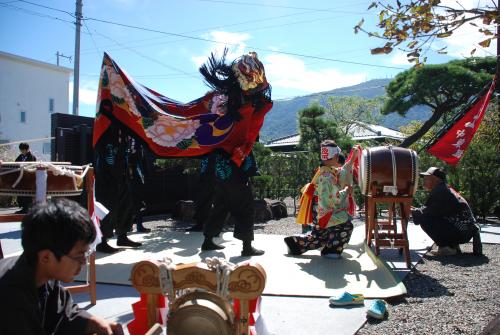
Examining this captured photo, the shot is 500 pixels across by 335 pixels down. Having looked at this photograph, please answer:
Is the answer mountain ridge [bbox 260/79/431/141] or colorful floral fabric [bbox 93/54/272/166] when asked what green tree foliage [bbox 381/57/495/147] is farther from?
colorful floral fabric [bbox 93/54/272/166]

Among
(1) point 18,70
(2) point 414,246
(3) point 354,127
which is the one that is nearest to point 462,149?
(2) point 414,246

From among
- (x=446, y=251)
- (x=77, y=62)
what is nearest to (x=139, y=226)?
(x=446, y=251)

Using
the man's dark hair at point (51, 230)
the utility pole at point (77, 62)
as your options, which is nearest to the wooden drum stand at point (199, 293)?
the man's dark hair at point (51, 230)

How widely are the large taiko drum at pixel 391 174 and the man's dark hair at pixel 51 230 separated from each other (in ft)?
13.2

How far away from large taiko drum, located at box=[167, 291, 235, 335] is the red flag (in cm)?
612

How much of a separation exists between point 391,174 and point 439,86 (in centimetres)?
954

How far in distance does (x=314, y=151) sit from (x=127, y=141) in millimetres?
7215

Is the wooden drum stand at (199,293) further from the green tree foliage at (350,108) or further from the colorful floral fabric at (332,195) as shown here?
the green tree foliage at (350,108)

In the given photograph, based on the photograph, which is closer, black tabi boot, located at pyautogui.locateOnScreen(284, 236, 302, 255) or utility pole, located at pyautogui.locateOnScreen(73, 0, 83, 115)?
black tabi boot, located at pyautogui.locateOnScreen(284, 236, 302, 255)

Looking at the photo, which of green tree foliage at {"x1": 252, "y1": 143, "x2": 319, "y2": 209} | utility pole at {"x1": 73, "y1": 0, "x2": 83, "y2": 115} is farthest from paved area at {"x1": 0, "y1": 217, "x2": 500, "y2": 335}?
utility pole at {"x1": 73, "y1": 0, "x2": 83, "y2": 115}

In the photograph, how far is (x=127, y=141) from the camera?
5.74 metres

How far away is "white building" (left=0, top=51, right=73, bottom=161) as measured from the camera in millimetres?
33469

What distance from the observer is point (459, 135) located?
7.54m

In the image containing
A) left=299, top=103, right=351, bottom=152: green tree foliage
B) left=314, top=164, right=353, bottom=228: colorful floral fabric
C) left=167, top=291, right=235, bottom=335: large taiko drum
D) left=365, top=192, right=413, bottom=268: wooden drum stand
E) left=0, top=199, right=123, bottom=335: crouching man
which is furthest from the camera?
left=299, top=103, right=351, bottom=152: green tree foliage
